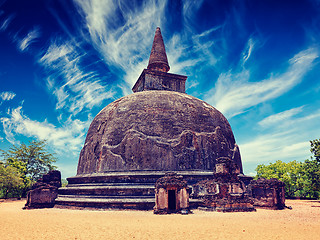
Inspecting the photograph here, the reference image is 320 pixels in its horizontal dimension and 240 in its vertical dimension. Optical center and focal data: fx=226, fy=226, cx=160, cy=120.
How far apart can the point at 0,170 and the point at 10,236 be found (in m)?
18.4

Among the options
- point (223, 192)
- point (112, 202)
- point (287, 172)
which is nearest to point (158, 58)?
point (223, 192)

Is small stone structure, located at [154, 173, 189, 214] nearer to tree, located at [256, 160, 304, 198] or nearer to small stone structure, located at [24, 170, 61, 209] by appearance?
small stone structure, located at [24, 170, 61, 209]

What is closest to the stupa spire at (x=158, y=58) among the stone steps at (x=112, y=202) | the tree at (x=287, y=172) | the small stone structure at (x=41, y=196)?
the stone steps at (x=112, y=202)

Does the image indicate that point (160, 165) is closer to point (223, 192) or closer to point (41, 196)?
point (223, 192)

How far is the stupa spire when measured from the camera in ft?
69.2

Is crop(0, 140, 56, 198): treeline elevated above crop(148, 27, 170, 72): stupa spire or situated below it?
below

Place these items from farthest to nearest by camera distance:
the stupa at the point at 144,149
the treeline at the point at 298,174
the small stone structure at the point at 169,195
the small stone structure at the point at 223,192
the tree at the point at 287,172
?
the tree at the point at 287,172
the treeline at the point at 298,174
the stupa at the point at 144,149
the small stone structure at the point at 223,192
the small stone structure at the point at 169,195

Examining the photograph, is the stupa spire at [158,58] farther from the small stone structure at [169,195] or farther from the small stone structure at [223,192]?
the small stone structure at [169,195]

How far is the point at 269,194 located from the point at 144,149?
779 cm

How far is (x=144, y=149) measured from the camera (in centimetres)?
1356

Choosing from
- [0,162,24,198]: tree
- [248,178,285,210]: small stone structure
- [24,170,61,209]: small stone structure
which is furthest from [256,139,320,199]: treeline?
[0,162,24,198]: tree

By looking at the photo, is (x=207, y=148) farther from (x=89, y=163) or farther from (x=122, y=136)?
(x=89, y=163)

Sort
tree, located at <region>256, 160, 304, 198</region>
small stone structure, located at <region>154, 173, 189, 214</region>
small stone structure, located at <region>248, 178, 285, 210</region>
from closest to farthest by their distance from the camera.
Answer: small stone structure, located at <region>154, 173, 189, 214</region> → small stone structure, located at <region>248, 178, 285, 210</region> → tree, located at <region>256, 160, 304, 198</region>

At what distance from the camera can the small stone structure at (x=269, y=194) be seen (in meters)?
13.0
